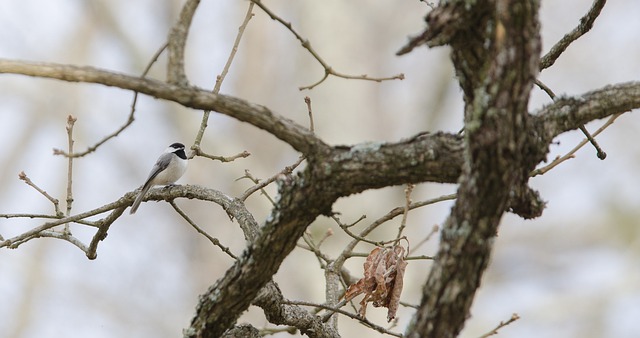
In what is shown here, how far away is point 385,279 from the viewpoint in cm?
231

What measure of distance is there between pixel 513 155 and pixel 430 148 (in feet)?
0.70

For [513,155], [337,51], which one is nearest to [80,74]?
[513,155]

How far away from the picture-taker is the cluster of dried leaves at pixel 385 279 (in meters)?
2.30

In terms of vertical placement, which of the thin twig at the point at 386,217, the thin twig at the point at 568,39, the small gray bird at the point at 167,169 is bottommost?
the thin twig at the point at 386,217

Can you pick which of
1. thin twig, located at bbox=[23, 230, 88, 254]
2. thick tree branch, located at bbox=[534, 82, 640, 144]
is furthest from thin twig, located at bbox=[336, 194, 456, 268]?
thin twig, located at bbox=[23, 230, 88, 254]

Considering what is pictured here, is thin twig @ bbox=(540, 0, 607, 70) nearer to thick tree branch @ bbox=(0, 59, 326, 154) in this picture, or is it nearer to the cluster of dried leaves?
the cluster of dried leaves

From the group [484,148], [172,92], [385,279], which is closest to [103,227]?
[385,279]

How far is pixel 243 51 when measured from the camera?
41.4ft

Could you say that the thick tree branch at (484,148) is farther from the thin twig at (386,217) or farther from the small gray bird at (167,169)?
A: the small gray bird at (167,169)

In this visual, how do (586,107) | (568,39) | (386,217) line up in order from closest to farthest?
1. (586,107)
2. (568,39)
3. (386,217)

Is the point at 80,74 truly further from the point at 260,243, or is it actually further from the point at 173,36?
the point at 260,243

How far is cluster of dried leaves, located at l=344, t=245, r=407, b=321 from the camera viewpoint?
2.30 metres

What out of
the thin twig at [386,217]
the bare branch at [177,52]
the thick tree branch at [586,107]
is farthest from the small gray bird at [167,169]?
the thick tree branch at [586,107]

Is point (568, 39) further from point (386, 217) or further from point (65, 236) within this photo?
point (65, 236)
